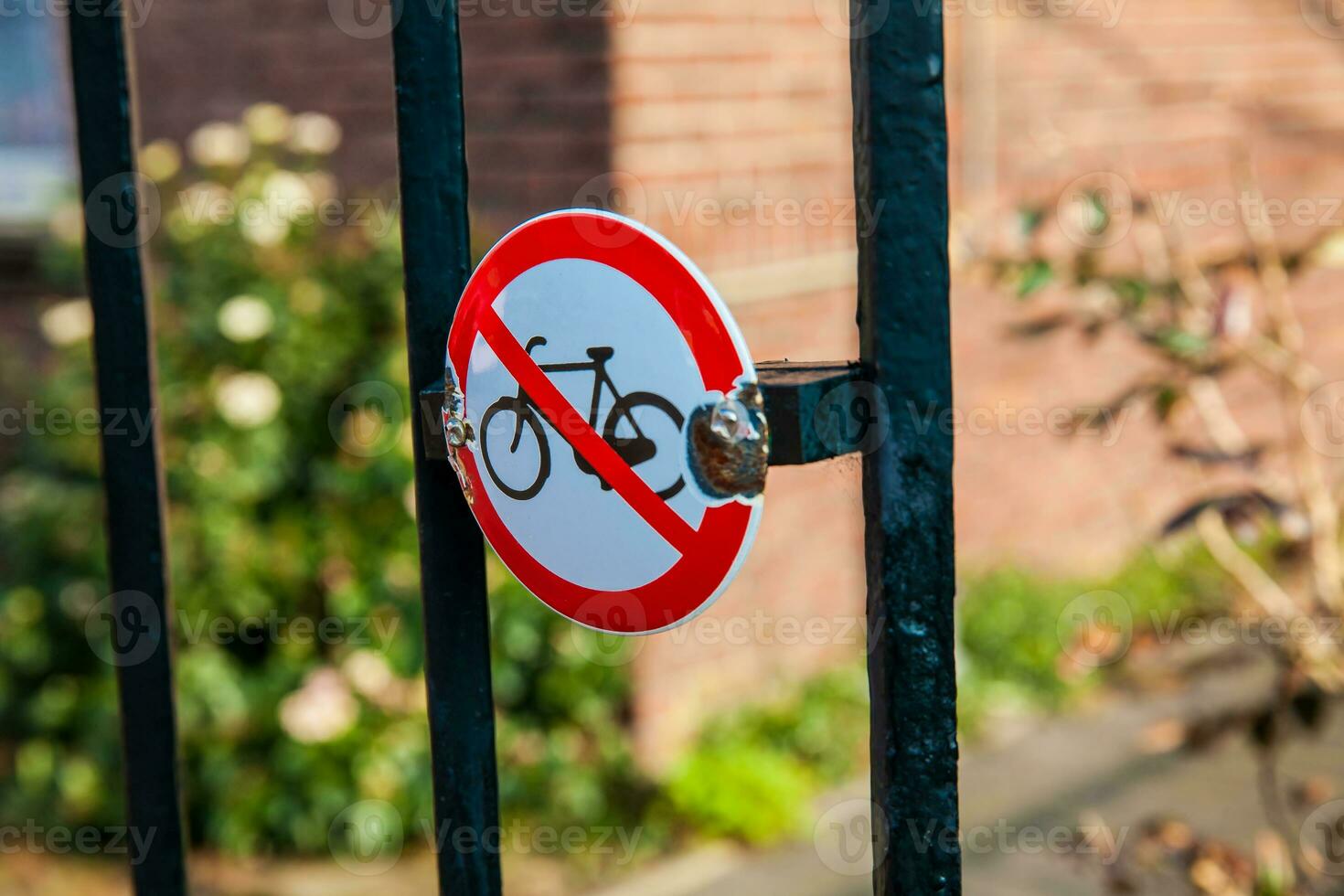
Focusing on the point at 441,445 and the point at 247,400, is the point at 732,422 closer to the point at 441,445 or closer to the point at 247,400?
the point at 441,445

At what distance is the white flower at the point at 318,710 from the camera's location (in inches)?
140

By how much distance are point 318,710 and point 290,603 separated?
16.6 inches

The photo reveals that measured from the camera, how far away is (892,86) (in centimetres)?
95

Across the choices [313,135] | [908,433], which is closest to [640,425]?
[908,433]

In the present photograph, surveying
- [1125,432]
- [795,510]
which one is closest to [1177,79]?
[1125,432]

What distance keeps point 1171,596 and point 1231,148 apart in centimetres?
208

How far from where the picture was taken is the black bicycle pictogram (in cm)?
95

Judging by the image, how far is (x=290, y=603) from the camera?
3.87m

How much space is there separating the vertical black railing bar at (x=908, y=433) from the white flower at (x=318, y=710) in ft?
9.21

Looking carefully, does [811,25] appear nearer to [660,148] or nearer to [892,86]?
[660,148]

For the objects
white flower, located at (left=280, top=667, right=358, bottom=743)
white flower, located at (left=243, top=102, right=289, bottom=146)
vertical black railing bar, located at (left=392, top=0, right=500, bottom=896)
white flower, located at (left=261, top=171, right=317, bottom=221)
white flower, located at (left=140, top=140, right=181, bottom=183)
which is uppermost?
white flower, located at (left=243, top=102, right=289, bottom=146)

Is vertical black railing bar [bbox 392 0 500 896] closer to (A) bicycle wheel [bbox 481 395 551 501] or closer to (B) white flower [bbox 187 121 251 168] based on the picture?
(A) bicycle wheel [bbox 481 395 551 501]

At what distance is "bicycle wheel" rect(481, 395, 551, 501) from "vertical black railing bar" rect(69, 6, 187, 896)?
444 mm

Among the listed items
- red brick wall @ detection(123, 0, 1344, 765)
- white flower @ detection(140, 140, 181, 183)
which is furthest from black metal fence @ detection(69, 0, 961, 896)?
white flower @ detection(140, 140, 181, 183)
